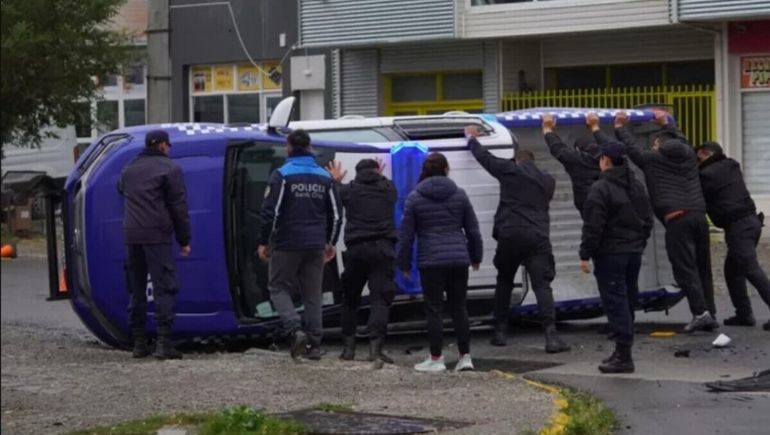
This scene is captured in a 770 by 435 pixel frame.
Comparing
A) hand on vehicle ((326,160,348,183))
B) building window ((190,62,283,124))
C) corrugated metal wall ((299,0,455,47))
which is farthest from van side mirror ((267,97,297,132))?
building window ((190,62,283,124))

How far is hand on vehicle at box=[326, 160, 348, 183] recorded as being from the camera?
13.3 m

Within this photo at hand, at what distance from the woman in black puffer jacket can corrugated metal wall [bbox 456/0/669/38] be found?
1280 cm

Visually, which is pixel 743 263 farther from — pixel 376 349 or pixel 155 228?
pixel 155 228

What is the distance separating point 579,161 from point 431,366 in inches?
107

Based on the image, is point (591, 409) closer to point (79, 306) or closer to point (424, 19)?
point (79, 306)

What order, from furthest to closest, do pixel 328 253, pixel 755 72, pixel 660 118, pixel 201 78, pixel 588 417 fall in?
pixel 201 78 → pixel 755 72 → pixel 660 118 → pixel 328 253 → pixel 588 417

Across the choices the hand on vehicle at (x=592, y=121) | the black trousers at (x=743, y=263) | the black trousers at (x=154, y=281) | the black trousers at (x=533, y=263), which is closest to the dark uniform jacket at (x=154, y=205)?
the black trousers at (x=154, y=281)

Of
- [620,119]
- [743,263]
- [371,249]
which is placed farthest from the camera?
[743,263]

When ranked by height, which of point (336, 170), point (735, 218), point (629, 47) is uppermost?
point (629, 47)

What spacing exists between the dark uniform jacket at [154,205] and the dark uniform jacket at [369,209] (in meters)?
1.36

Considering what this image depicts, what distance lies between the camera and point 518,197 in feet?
43.4

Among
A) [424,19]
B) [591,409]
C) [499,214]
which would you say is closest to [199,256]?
[499,214]

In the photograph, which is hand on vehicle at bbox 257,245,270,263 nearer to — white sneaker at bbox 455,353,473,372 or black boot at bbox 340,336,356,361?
black boot at bbox 340,336,356,361

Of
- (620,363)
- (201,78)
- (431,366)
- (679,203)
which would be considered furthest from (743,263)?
(201,78)
